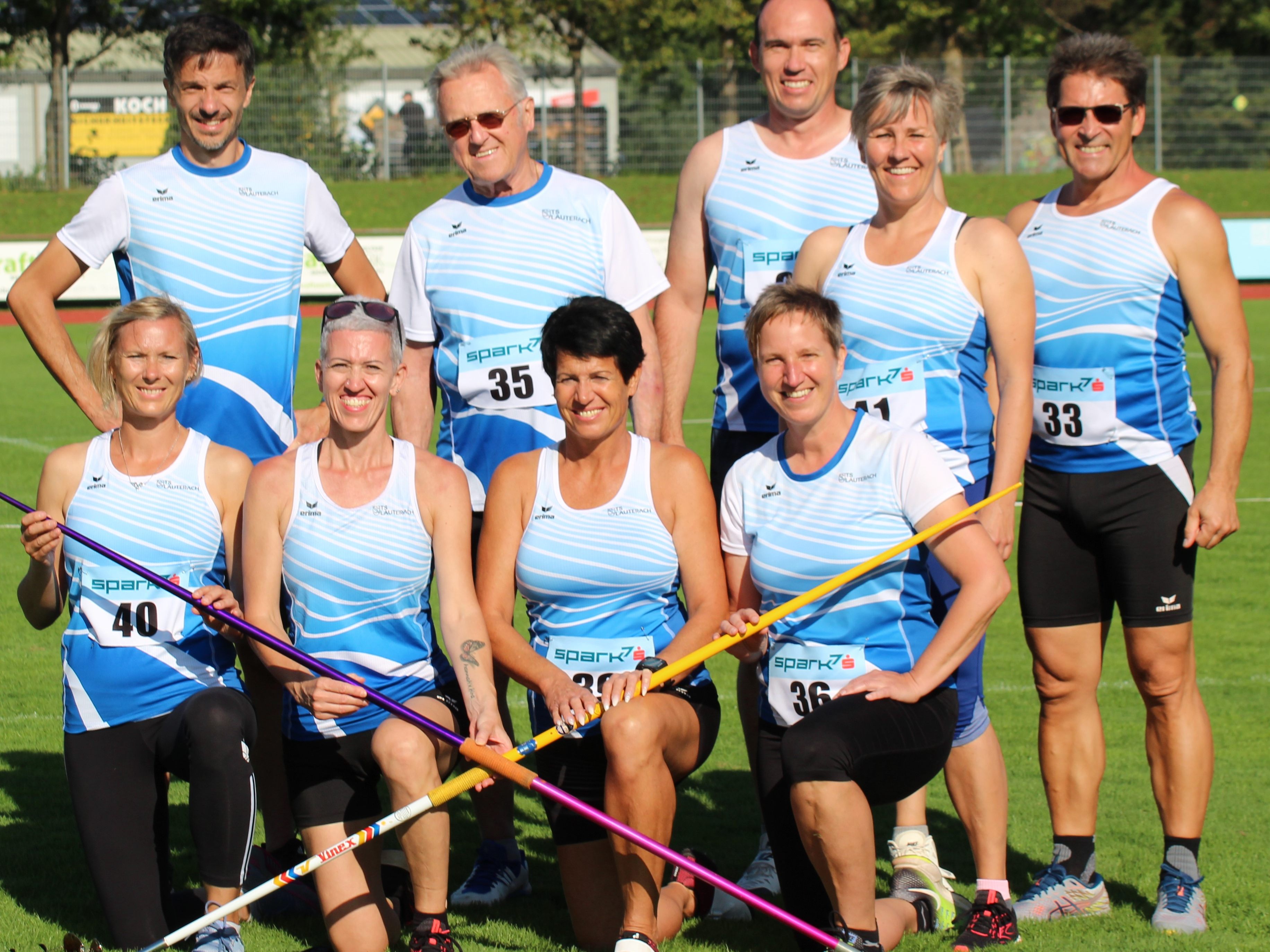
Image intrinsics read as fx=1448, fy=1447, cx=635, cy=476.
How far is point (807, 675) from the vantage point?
3.66 m

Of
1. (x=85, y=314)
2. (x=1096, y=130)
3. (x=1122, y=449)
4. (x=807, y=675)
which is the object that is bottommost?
(x=807, y=675)

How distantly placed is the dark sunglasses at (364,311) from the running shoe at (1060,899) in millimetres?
2357

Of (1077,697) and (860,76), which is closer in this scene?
(1077,697)

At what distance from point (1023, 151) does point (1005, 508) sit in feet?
89.2

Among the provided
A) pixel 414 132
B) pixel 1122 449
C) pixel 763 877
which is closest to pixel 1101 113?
pixel 1122 449

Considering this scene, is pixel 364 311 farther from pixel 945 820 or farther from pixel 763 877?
pixel 945 820

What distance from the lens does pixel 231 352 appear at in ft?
14.6

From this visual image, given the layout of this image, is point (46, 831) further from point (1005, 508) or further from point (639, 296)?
point (1005, 508)

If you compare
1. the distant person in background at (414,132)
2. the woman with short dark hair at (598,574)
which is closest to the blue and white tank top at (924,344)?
the woman with short dark hair at (598,574)

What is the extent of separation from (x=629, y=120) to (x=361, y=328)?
2406 centimetres

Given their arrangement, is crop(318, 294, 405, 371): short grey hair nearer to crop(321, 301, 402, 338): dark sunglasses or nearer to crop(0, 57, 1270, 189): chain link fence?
crop(321, 301, 402, 338): dark sunglasses

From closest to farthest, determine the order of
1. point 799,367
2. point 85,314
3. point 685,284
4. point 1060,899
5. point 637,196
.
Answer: point 799,367 < point 1060,899 < point 685,284 < point 85,314 < point 637,196

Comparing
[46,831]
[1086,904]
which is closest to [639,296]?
[1086,904]

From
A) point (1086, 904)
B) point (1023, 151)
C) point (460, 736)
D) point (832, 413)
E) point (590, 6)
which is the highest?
point (590, 6)
